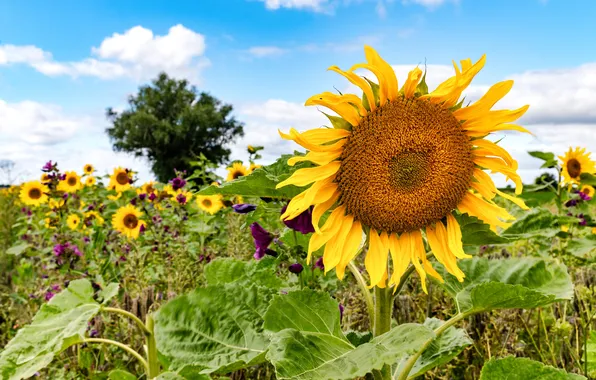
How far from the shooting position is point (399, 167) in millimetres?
1321

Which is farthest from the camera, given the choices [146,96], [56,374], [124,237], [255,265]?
[146,96]

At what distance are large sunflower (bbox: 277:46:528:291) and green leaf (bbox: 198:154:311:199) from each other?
0.15ft

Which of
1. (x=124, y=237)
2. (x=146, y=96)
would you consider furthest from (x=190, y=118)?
(x=124, y=237)

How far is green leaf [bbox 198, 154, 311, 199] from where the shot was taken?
1.22m

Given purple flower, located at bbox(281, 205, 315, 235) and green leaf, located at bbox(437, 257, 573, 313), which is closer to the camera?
green leaf, located at bbox(437, 257, 573, 313)

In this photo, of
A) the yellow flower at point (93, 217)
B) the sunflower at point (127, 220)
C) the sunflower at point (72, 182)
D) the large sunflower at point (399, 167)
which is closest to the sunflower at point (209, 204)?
the sunflower at point (127, 220)

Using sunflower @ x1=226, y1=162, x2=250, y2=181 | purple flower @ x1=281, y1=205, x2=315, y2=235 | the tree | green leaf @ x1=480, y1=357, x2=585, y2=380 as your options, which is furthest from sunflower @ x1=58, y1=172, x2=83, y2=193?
the tree

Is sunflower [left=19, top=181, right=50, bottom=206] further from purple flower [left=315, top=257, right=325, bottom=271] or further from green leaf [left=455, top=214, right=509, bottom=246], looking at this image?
green leaf [left=455, top=214, right=509, bottom=246]

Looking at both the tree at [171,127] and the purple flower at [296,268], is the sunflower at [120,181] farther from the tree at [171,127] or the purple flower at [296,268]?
the tree at [171,127]

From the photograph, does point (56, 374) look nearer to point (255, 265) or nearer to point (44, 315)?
point (44, 315)

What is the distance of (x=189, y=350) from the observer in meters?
1.34

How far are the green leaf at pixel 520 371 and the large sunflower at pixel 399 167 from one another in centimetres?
26

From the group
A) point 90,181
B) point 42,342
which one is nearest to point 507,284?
point 42,342

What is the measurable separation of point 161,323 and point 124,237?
506 cm
